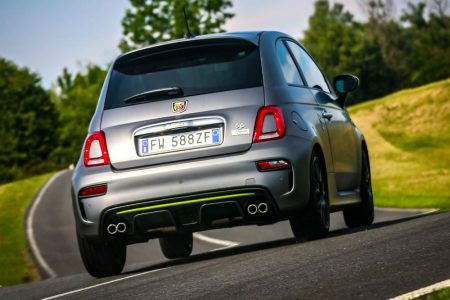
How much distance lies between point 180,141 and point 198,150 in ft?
0.62

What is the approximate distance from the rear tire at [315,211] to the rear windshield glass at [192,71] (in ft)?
3.20

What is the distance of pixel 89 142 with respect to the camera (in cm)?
926

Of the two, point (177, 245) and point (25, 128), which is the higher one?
point (177, 245)

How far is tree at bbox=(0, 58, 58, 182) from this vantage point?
113 metres

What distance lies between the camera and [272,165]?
8812 mm

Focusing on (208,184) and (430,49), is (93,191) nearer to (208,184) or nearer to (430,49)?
(208,184)

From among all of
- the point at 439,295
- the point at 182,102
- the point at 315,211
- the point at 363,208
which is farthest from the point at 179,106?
the point at 439,295

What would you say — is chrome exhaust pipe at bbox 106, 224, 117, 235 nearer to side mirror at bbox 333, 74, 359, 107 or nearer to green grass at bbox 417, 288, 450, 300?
side mirror at bbox 333, 74, 359, 107

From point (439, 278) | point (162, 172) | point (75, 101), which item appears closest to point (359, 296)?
point (439, 278)

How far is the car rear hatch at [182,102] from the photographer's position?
8898 millimetres

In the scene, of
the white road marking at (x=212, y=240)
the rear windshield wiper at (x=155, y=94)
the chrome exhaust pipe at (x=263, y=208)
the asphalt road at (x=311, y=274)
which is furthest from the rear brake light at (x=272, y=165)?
the white road marking at (x=212, y=240)

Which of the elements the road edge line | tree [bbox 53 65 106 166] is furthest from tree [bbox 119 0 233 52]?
the road edge line

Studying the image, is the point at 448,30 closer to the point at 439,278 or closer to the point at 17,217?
the point at 17,217

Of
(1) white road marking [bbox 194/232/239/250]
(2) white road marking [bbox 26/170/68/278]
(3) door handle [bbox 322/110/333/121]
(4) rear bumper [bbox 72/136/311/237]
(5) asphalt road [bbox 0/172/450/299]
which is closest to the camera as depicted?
(5) asphalt road [bbox 0/172/450/299]
